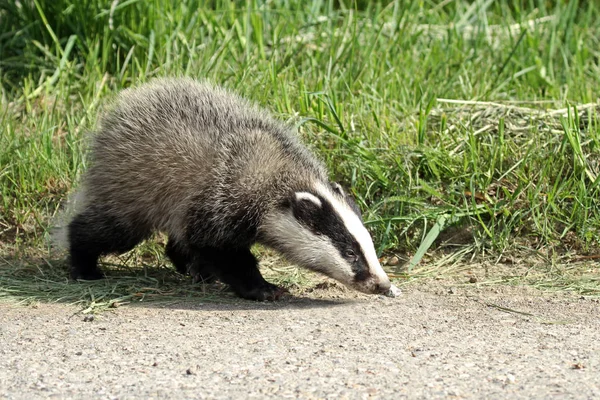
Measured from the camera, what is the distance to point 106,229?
6.25 metres

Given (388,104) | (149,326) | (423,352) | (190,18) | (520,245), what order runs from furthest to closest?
(190,18)
(388,104)
(520,245)
(149,326)
(423,352)

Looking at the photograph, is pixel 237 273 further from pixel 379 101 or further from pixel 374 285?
pixel 379 101

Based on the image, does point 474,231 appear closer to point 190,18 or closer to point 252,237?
point 252,237

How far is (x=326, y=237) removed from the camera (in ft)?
19.0

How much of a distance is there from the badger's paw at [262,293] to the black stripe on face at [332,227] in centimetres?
47

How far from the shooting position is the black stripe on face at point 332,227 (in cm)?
570

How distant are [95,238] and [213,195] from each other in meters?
0.96

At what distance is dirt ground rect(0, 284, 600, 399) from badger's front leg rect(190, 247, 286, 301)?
103 millimetres

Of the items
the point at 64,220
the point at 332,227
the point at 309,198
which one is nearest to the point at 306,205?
the point at 309,198

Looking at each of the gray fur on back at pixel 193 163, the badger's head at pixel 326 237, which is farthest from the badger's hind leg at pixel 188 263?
the badger's head at pixel 326 237

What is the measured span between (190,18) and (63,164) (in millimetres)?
2042

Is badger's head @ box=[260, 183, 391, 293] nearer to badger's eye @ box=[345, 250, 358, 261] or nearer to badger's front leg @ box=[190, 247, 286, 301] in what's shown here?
badger's eye @ box=[345, 250, 358, 261]

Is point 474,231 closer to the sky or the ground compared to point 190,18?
closer to the ground

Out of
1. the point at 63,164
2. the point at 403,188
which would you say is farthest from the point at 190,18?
the point at 403,188
